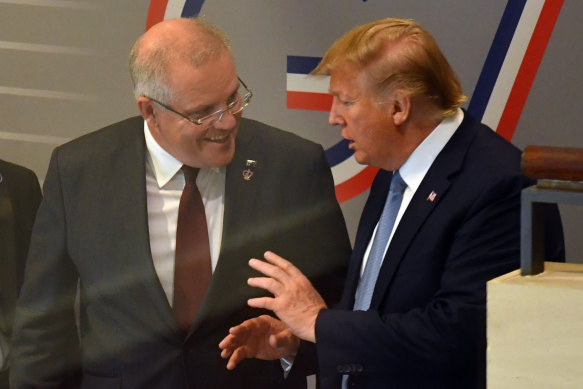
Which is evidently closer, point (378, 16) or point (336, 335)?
point (336, 335)

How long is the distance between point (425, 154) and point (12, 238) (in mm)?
1589

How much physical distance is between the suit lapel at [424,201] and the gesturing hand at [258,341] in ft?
1.09

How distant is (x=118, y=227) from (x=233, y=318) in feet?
1.26

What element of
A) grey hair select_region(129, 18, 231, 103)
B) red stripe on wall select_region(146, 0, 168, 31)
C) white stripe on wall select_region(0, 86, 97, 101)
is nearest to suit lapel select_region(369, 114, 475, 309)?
grey hair select_region(129, 18, 231, 103)

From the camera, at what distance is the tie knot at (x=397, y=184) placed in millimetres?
2031

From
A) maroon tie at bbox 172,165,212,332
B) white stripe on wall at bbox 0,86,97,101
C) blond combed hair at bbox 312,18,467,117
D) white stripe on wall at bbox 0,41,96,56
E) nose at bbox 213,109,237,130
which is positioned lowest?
maroon tie at bbox 172,165,212,332

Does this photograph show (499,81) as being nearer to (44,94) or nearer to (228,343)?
(228,343)

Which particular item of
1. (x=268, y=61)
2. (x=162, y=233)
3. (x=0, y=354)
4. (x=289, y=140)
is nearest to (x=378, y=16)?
(x=268, y=61)

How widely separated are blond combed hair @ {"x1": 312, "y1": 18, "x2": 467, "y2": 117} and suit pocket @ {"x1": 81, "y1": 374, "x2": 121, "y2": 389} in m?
1.02

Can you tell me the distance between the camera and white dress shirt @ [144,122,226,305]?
2273 mm

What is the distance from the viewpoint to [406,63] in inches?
75.6

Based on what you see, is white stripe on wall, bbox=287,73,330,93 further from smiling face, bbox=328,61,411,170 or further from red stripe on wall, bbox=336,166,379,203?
smiling face, bbox=328,61,411,170

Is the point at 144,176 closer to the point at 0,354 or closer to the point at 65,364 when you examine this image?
the point at 65,364

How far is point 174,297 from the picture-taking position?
7.36 feet
